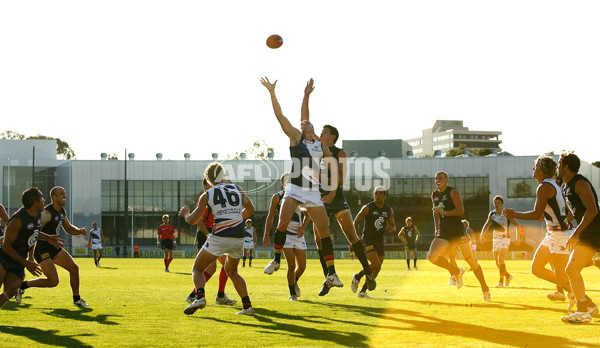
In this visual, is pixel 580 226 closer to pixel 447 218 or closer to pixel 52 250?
pixel 447 218

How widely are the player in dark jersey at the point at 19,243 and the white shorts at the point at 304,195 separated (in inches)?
143

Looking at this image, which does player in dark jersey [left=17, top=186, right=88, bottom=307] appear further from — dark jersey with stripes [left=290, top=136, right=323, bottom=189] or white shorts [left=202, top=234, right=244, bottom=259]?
dark jersey with stripes [left=290, top=136, right=323, bottom=189]

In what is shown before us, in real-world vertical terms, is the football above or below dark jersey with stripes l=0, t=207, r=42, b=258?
above

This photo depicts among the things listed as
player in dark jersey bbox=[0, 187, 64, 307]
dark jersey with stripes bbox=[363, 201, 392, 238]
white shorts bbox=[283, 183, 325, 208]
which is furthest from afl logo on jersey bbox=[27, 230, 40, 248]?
dark jersey with stripes bbox=[363, 201, 392, 238]

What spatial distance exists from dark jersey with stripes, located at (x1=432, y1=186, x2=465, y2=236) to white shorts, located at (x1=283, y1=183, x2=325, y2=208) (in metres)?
3.69

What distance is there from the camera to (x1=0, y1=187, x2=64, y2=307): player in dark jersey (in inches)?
399

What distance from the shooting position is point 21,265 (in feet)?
33.9

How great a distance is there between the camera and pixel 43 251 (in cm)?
1225

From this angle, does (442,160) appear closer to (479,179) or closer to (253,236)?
(479,179)

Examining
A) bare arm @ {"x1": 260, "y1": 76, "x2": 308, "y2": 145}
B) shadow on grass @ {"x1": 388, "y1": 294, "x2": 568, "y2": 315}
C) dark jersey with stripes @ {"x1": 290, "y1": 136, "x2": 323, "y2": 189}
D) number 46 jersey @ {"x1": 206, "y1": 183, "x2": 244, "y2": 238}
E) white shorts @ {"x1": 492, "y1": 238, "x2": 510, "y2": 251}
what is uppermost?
bare arm @ {"x1": 260, "y1": 76, "x2": 308, "y2": 145}

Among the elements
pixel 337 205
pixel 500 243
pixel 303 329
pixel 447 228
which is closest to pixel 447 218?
pixel 447 228

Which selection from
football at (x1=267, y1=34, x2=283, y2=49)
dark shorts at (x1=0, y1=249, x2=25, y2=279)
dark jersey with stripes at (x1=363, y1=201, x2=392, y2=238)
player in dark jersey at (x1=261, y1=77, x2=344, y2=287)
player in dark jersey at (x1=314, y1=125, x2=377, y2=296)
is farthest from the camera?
dark jersey with stripes at (x1=363, y1=201, x2=392, y2=238)

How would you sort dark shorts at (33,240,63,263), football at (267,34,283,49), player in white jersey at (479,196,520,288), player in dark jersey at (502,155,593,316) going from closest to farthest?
player in dark jersey at (502,155,593,316)
dark shorts at (33,240,63,263)
football at (267,34,283,49)
player in white jersey at (479,196,520,288)

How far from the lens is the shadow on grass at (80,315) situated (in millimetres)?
10641
